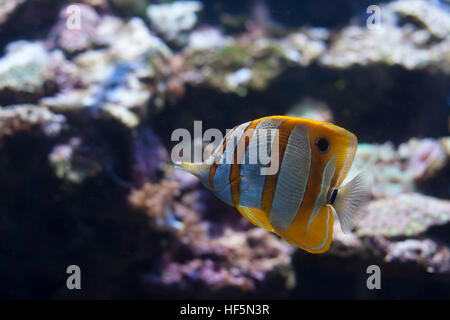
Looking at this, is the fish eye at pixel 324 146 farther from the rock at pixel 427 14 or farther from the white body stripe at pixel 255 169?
the rock at pixel 427 14

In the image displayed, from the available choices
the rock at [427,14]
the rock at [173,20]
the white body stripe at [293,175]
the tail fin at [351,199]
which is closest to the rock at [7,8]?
the rock at [173,20]

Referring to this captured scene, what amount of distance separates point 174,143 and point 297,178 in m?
2.98

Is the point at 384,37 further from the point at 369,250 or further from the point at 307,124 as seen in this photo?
the point at 307,124

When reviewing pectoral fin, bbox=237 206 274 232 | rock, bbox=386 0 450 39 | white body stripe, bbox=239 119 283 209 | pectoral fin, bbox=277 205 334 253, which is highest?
rock, bbox=386 0 450 39

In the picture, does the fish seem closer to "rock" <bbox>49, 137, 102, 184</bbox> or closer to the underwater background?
the underwater background

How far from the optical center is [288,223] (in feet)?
4.05

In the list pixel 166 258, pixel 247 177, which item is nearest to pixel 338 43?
pixel 166 258

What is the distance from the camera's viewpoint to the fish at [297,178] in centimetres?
121

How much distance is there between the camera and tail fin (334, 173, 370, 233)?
1.21m

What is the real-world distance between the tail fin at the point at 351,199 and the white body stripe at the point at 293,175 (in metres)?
0.16

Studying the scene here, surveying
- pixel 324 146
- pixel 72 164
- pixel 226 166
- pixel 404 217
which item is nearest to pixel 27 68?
pixel 72 164

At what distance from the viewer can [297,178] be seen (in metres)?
1.22

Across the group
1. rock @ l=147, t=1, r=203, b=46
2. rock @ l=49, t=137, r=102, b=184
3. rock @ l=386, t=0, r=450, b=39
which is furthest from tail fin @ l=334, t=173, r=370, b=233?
rock @ l=386, t=0, r=450, b=39

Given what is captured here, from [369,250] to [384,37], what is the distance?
3.80 metres
